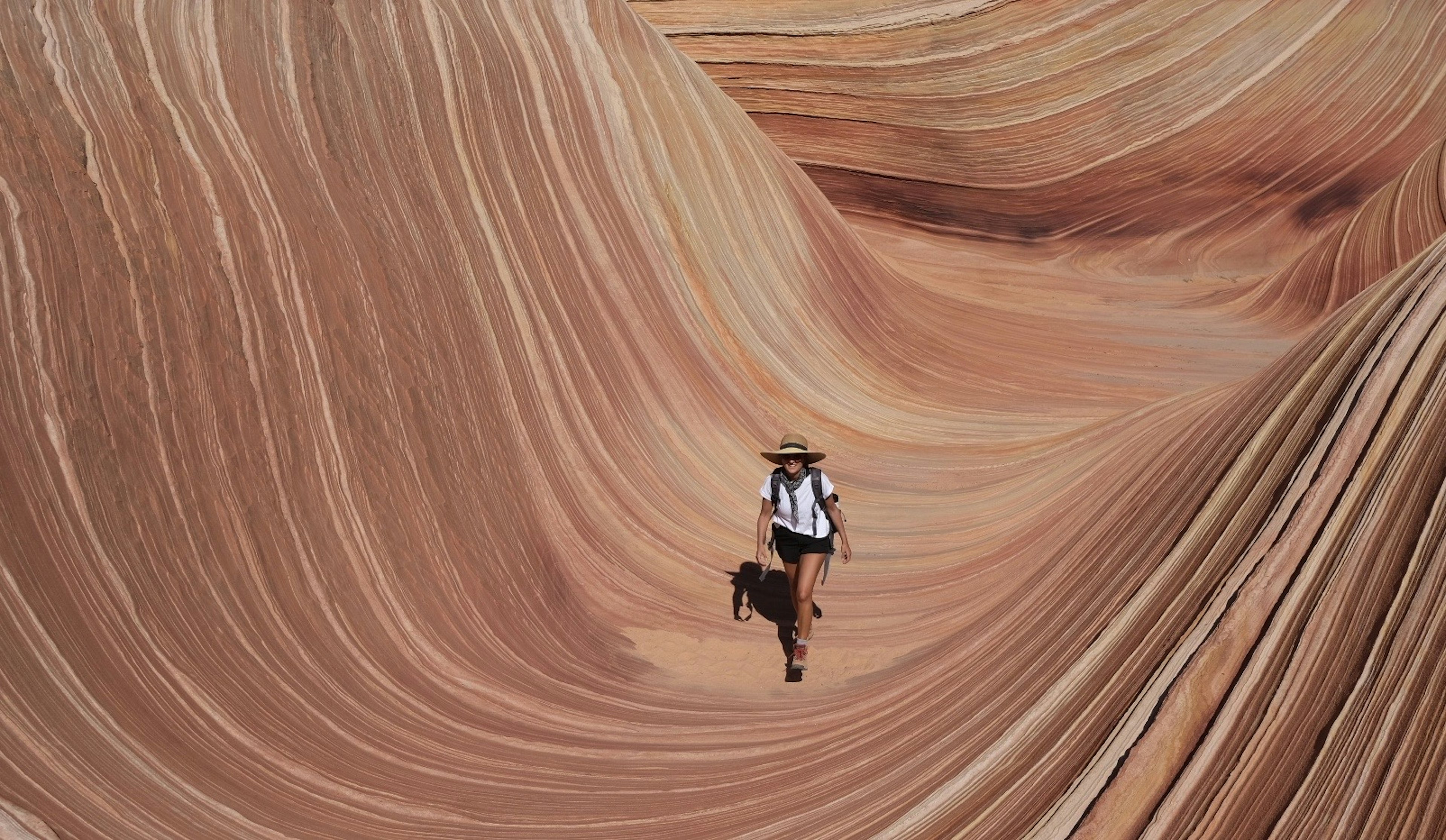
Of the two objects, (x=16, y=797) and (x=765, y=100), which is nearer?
(x=16, y=797)

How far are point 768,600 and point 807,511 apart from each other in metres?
1.28

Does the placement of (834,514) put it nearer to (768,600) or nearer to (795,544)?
(795,544)

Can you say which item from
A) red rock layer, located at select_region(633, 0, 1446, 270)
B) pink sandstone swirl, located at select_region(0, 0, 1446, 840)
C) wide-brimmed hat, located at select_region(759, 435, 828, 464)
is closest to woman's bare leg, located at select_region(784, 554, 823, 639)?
pink sandstone swirl, located at select_region(0, 0, 1446, 840)

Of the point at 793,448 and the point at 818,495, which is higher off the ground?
the point at 793,448

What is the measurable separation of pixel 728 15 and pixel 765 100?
102cm

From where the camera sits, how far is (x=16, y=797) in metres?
3.98

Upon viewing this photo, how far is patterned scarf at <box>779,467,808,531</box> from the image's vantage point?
596cm

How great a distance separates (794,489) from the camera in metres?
5.96

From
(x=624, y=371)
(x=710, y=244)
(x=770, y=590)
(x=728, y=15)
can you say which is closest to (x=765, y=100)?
(x=728, y=15)

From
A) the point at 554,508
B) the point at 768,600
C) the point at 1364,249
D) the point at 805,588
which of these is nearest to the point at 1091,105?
the point at 1364,249

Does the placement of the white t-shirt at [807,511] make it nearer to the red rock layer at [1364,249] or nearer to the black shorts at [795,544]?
the black shorts at [795,544]

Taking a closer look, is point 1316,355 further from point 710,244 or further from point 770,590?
point 710,244

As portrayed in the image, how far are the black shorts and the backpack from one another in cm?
3

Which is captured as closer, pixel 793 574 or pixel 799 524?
pixel 799 524
